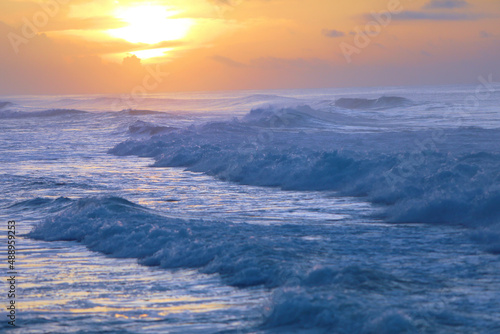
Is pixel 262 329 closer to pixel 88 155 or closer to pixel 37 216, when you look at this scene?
pixel 37 216

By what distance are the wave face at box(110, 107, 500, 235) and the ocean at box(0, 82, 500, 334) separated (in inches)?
2.5

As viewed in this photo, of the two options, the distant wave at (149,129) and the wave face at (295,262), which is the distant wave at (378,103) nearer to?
the distant wave at (149,129)

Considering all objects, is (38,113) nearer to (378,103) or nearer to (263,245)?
(378,103)

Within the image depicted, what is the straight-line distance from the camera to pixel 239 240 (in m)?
9.55

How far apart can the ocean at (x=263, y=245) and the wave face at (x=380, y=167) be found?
0.21ft

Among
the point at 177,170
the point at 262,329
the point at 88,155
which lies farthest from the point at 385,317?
the point at 88,155

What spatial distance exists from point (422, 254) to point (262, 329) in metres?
3.93

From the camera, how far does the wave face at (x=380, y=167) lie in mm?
12609

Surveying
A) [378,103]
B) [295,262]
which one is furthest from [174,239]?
[378,103]

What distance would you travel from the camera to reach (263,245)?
30.3ft

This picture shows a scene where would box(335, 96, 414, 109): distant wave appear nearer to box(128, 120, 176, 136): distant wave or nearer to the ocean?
box(128, 120, 176, 136): distant wave

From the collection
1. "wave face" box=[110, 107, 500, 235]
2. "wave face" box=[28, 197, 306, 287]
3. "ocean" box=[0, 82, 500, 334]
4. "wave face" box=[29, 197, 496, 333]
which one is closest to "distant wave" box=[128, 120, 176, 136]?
"wave face" box=[110, 107, 500, 235]

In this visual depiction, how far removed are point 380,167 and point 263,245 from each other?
30.7ft

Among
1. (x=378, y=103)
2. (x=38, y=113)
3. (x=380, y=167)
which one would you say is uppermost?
(x=378, y=103)
